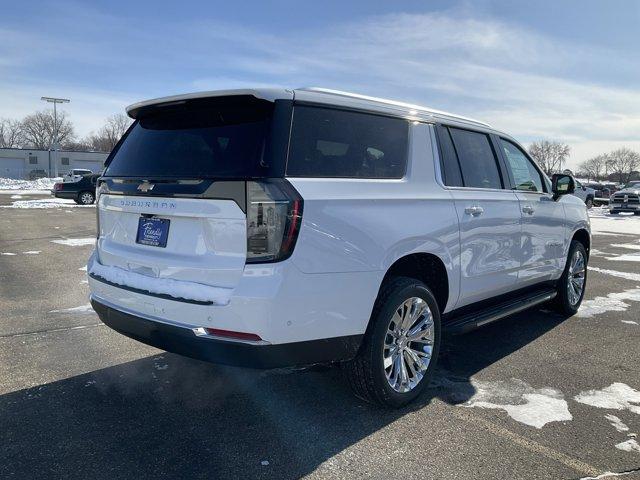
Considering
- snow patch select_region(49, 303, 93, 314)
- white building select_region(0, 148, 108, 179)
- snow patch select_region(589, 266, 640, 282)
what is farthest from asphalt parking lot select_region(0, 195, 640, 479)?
white building select_region(0, 148, 108, 179)

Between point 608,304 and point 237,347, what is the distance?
18.5ft

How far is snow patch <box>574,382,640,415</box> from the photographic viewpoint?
12.0 ft

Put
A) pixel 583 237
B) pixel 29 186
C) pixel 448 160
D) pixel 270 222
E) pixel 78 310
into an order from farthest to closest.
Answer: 1. pixel 29 186
2. pixel 583 237
3. pixel 78 310
4. pixel 448 160
5. pixel 270 222

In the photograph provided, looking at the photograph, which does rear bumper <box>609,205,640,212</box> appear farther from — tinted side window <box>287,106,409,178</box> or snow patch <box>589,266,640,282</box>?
tinted side window <box>287,106,409,178</box>

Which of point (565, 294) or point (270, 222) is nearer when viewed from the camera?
point (270, 222)

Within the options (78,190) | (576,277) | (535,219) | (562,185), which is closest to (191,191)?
(535,219)

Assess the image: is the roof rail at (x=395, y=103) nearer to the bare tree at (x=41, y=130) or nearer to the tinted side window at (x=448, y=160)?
the tinted side window at (x=448, y=160)

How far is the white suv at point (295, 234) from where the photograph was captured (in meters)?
2.80

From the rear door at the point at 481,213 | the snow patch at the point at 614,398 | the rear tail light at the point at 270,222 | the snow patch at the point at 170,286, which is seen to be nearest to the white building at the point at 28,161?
the rear door at the point at 481,213

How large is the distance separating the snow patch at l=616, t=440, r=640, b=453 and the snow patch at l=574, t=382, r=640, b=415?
19.5 inches

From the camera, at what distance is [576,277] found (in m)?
6.23

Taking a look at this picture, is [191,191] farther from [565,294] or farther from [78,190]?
[78,190]

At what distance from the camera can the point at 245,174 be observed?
9.29 feet

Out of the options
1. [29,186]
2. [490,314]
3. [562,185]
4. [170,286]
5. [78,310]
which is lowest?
[29,186]
